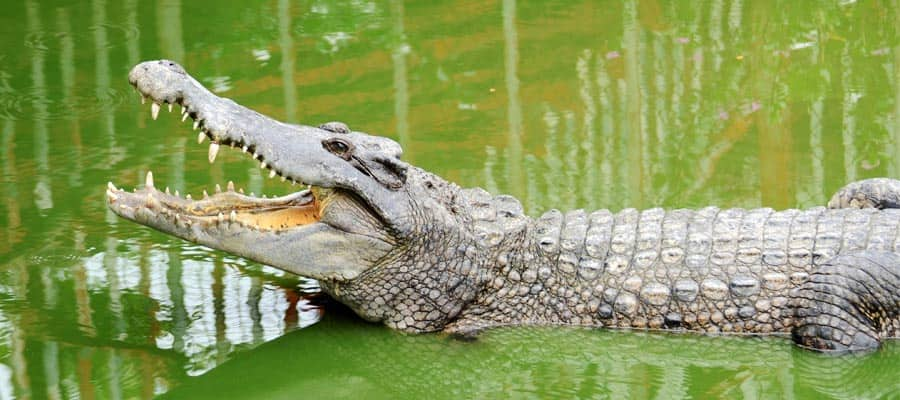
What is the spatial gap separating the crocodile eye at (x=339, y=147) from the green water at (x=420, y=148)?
2.71 feet

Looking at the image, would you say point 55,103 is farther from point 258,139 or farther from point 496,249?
point 496,249

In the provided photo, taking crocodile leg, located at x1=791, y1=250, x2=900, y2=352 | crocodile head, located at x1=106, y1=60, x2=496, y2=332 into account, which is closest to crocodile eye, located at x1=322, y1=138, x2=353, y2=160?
crocodile head, located at x1=106, y1=60, x2=496, y2=332

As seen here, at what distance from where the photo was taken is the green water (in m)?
5.49

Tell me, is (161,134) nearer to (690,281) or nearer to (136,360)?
(136,360)

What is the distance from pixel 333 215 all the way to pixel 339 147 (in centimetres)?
29

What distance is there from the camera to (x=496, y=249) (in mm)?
5883

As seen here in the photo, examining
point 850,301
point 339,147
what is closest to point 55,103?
point 339,147

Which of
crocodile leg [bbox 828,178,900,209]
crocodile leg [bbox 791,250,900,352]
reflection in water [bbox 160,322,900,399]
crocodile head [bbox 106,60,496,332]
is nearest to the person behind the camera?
reflection in water [bbox 160,322,900,399]

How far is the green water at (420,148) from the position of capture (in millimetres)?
5488

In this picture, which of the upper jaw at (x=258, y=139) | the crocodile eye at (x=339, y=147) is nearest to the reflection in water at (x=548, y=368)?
the upper jaw at (x=258, y=139)

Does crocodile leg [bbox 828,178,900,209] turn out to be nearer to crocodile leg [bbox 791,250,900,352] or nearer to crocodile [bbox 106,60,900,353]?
crocodile [bbox 106,60,900,353]

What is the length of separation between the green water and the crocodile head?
250 mm

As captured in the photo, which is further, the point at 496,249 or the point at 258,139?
the point at 496,249

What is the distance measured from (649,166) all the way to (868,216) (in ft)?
7.74
